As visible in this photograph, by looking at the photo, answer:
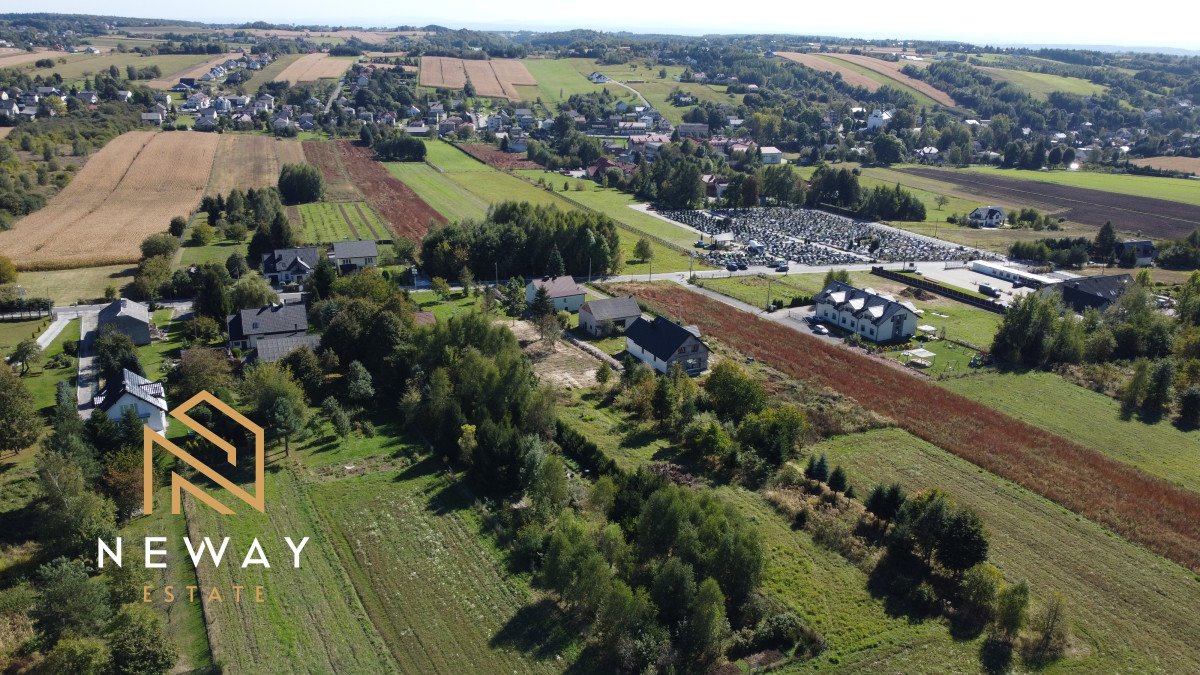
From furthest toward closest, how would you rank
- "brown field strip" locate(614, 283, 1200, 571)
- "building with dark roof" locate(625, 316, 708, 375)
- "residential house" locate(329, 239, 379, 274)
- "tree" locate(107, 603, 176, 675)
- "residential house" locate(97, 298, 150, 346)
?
"residential house" locate(329, 239, 379, 274), "residential house" locate(97, 298, 150, 346), "building with dark roof" locate(625, 316, 708, 375), "brown field strip" locate(614, 283, 1200, 571), "tree" locate(107, 603, 176, 675)

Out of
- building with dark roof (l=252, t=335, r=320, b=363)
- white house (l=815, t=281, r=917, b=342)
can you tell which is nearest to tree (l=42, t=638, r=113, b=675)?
building with dark roof (l=252, t=335, r=320, b=363)

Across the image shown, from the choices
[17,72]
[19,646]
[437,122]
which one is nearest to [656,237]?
[19,646]

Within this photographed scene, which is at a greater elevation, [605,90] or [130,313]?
[605,90]

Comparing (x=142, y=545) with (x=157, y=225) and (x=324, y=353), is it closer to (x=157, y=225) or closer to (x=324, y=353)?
(x=324, y=353)

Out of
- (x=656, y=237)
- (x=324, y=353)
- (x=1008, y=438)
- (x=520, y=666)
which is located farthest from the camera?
(x=656, y=237)

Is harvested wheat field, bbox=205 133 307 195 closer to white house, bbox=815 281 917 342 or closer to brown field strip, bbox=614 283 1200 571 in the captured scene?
brown field strip, bbox=614 283 1200 571
